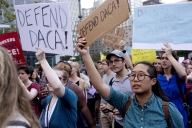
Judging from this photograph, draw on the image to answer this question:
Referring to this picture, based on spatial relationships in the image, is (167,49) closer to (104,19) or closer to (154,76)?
(154,76)

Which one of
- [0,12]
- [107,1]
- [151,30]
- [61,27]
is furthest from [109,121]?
[0,12]

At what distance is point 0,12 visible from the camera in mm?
12727

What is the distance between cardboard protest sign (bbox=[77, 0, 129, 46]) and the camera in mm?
2441

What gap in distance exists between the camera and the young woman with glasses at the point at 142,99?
83.0 inches

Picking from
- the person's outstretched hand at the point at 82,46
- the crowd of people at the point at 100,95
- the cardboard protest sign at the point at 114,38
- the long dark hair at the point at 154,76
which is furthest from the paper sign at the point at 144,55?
the person's outstretched hand at the point at 82,46

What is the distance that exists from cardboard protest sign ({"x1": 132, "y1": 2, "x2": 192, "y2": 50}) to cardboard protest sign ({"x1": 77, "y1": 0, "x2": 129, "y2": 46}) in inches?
50.7

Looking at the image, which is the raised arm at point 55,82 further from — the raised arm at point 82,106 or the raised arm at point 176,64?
the raised arm at point 176,64

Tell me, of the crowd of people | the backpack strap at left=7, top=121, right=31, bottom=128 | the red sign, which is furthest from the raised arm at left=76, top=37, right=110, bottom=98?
the red sign

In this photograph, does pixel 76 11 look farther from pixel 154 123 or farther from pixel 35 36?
pixel 154 123

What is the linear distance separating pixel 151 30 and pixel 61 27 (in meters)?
1.47

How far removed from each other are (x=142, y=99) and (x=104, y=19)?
88 centimetres

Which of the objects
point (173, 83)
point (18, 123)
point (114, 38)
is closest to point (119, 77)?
point (173, 83)

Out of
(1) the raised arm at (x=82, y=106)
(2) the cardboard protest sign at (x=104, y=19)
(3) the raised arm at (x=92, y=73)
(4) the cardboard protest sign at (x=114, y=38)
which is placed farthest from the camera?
(4) the cardboard protest sign at (x=114, y=38)

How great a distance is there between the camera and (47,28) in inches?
121
